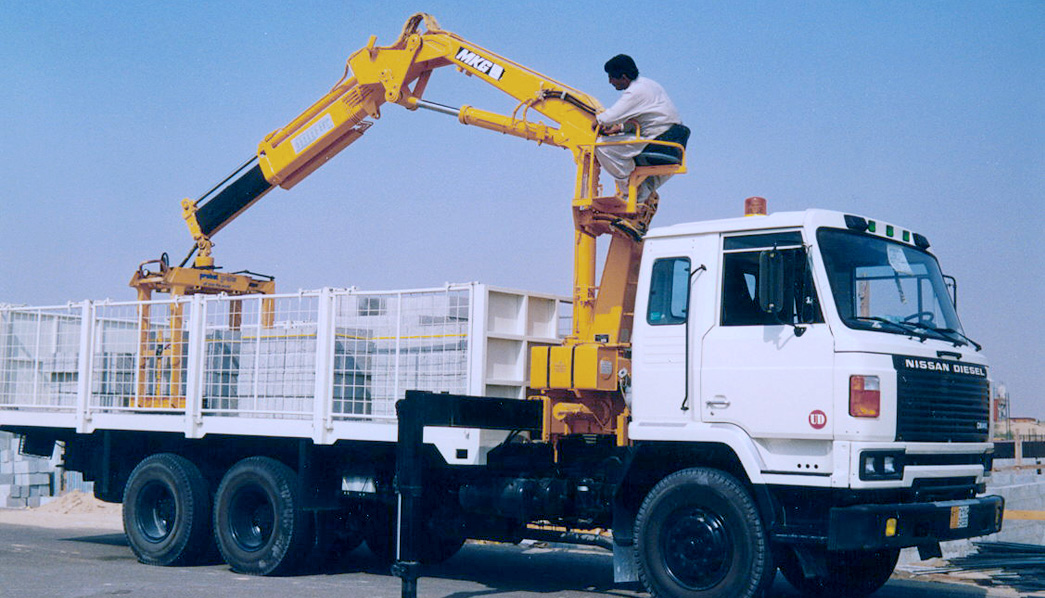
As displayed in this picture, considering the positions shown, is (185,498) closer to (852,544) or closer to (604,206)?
(604,206)

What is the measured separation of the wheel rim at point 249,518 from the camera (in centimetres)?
1103

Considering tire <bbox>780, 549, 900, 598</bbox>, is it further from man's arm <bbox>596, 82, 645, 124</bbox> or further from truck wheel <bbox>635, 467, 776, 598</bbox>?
man's arm <bbox>596, 82, 645, 124</bbox>

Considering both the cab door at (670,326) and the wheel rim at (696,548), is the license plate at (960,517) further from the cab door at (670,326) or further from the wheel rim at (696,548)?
the cab door at (670,326)

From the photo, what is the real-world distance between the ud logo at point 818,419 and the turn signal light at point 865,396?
0.20 meters

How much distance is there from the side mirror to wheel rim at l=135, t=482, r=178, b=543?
703cm

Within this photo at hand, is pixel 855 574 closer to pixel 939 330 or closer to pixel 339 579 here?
pixel 939 330

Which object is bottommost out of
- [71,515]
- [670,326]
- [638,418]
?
[71,515]

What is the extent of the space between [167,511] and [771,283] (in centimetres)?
728

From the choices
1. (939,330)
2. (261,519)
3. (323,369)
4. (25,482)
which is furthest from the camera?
(25,482)

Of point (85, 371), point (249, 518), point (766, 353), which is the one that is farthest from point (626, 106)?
point (85, 371)

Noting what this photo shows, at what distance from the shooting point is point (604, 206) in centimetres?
954

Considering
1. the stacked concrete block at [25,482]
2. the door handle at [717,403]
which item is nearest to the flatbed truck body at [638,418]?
the door handle at [717,403]

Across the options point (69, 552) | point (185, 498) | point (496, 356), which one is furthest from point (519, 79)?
point (69, 552)

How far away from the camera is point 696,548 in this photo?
8.20m
